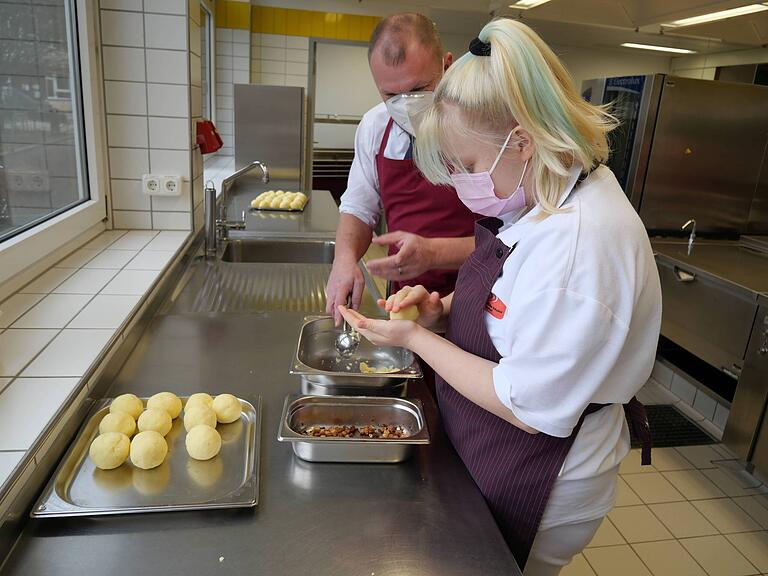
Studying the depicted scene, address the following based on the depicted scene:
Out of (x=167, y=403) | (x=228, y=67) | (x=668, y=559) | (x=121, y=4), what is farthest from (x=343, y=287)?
(x=228, y=67)

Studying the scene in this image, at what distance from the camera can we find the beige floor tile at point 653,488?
238 cm

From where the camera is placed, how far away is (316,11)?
5703 mm

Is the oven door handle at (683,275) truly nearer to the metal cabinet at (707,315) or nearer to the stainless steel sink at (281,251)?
the metal cabinet at (707,315)

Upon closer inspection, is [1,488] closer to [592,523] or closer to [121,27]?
[592,523]

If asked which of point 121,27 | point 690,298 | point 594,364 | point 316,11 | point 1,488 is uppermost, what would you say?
point 316,11

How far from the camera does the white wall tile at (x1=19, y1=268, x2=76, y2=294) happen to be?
1468 mm

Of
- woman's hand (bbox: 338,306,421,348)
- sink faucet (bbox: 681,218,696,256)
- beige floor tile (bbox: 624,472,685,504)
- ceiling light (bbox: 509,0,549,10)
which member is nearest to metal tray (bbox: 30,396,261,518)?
woman's hand (bbox: 338,306,421,348)

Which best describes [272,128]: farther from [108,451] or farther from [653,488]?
[108,451]

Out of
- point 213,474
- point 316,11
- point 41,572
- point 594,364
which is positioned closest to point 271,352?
point 213,474

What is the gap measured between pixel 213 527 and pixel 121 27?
5.94 feet

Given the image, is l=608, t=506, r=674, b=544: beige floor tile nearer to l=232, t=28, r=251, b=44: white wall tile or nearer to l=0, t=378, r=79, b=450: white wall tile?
l=0, t=378, r=79, b=450: white wall tile

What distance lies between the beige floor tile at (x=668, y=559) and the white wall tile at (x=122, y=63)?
8.28 feet

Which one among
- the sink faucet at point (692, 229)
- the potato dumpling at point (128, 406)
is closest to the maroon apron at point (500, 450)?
the potato dumpling at point (128, 406)

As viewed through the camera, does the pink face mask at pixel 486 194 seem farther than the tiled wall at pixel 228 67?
No
